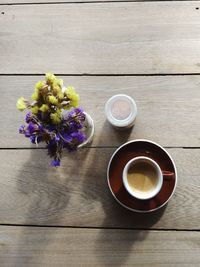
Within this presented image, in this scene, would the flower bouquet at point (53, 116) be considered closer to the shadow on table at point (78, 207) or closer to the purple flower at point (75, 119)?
the purple flower at point (75, 119)

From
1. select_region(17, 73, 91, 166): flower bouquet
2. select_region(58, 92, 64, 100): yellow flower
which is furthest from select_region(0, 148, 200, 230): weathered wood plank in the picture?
select_region(58, 92, 64, 100): yellow flower

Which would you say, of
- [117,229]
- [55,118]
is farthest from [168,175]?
[55,118]

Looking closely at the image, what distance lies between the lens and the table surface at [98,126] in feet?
2.51

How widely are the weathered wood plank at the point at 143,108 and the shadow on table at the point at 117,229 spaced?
13 cm

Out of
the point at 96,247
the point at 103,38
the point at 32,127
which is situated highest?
the point at 103,38

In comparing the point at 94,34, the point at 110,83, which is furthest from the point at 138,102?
the point at 94,34

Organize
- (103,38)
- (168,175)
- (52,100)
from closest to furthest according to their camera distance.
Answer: (52,100) → (168,175) → (103,38)

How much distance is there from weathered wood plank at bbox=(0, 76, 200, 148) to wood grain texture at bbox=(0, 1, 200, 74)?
27 mm

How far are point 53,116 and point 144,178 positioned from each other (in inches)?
10.0

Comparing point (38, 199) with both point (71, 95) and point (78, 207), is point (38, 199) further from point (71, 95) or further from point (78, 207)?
point (71, 95)

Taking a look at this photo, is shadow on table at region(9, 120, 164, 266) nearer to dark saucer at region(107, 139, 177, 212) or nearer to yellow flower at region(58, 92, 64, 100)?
dark saucer at region(107, 139, 177, 212)

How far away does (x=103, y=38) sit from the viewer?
85cm

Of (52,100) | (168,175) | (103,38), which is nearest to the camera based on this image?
(52,100)

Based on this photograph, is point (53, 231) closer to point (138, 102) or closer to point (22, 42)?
point (138, 102)
